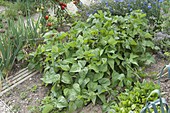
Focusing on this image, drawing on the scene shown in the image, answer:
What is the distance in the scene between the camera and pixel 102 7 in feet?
12.9

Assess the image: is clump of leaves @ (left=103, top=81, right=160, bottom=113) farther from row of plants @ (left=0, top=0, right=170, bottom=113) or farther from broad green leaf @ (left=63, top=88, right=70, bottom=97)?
broad green leaf @ (left=63, top=88, right=70, bottom=97)

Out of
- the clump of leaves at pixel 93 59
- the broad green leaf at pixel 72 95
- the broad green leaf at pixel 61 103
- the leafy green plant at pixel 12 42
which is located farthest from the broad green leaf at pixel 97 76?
the leafy green plant at pixel 12 42

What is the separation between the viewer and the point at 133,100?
2.44 meters

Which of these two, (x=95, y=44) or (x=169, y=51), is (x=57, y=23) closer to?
(x=95, y=44)

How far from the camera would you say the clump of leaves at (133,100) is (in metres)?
2.39

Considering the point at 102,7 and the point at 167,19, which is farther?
the point at 102,7

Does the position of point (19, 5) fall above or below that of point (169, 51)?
above

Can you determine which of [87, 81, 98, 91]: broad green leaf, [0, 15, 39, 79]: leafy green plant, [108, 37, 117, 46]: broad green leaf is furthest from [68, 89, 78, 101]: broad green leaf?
[0, 15, 39, 79]: leafy green plant

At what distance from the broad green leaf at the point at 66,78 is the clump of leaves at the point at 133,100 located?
1.43ft

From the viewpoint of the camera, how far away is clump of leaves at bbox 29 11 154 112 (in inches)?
106

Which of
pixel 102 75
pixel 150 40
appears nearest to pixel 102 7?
pixel 150 40

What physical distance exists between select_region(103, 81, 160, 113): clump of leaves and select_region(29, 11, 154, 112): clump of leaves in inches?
4.8

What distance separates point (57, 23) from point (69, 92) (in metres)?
1.48

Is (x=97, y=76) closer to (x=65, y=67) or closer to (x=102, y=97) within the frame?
(x=102, y=97)
